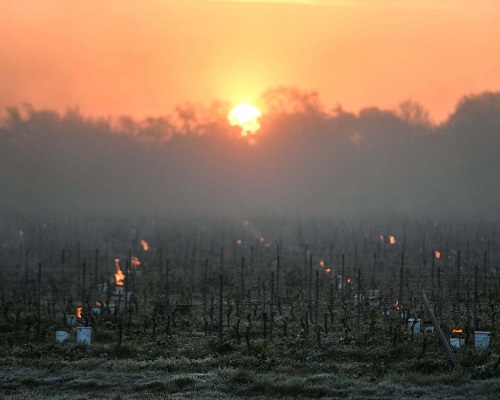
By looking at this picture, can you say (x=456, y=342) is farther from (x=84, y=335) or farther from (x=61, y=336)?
(x=61, y=336)

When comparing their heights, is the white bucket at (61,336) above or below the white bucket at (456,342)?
below

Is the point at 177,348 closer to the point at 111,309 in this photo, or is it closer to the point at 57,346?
the point at 57,346

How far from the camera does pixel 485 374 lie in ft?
73.8

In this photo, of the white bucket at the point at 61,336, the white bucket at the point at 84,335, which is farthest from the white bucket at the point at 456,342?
the white bucket at the point at 61,336

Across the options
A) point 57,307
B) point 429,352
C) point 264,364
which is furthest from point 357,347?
point 57,307

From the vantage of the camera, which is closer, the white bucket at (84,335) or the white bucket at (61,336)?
the white bucket at (84,335)

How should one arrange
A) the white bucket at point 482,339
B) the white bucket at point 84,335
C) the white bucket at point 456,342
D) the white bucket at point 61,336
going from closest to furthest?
the white bucket at point 482,339 < the white bucket at point 456,342 < the white bucket at point 84,335 < the white bucket at point 61,336

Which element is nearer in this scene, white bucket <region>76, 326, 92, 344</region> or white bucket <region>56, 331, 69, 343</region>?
white bucket <region>76, 326, 92, 344</region>

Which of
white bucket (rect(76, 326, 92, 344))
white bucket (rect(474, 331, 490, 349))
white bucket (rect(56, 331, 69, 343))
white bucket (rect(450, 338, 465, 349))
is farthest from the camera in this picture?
white bucket (rect(56, 331, 69, 343))

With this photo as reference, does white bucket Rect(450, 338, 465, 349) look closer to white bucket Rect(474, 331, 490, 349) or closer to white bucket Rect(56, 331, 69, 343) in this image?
white bucket Rect(474, 331, 490, 349)

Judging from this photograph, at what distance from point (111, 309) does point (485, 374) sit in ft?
80.4

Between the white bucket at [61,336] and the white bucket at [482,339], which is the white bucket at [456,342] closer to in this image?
the white bucket at [482,339]

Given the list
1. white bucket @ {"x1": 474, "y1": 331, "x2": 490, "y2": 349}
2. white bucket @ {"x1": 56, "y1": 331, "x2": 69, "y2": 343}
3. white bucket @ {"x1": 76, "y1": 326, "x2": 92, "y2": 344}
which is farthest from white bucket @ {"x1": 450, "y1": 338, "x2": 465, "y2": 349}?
white bucket @ {"x1": 56, "y1": 331, "x2": 69, "y2": 343}

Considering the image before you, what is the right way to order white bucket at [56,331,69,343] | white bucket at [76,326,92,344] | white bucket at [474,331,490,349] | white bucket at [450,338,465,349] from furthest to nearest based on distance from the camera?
white bucket at [56,331,69,343]
white bucket at [76,326,92,344]
white bucket at [450,338,465,349]
white bucket at [474,331,490,349]
